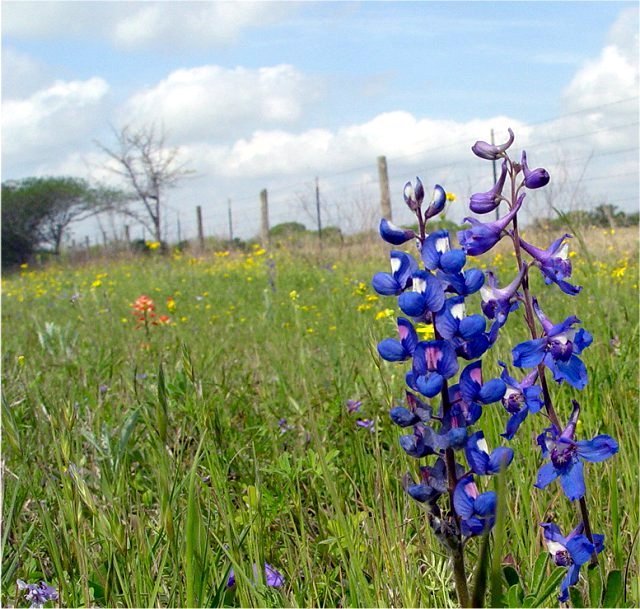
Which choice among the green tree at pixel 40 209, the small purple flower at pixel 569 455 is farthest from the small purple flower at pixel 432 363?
the green tree at pixel 40 209

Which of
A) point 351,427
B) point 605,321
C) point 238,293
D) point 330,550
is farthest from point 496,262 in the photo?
point 330,550

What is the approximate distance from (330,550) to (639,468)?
734 millimetres

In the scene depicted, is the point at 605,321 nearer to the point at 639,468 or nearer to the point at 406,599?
the point at 639,468

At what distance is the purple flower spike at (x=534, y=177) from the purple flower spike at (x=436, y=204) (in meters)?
0.19

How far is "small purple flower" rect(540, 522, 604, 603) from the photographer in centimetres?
115

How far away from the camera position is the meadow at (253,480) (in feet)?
4.32

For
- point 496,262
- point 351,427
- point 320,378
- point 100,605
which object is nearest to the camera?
point 100,605

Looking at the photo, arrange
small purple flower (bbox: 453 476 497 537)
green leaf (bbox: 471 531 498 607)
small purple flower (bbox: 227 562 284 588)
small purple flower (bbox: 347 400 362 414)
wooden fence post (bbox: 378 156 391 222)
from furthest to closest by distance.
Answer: wooden fence post (bbox: 378 156 391 222) → small purple flower (bbox: 347 400 362 414) → small purple flower (bbox: 227 562 284 588) → small purple flower (bbox: 453 476 497 537) → green leaf (bbox: 471 531 498 607)

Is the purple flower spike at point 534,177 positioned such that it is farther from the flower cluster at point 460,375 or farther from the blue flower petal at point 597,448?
the blue flower petal at point 597,448

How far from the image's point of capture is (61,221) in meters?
39.7

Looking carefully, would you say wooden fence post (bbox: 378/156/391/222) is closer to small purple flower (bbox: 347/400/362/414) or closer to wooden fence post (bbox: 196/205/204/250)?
wooden fence post (bbox: 196/205/204/250)

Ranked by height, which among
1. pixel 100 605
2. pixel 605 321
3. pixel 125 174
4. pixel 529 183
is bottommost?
pixel 100 605

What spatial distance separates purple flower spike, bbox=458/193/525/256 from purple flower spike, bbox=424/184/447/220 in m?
0.12

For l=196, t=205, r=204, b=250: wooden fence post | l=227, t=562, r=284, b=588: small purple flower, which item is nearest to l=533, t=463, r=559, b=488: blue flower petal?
l=227, t=562, r=284, b=588: small purple flower
